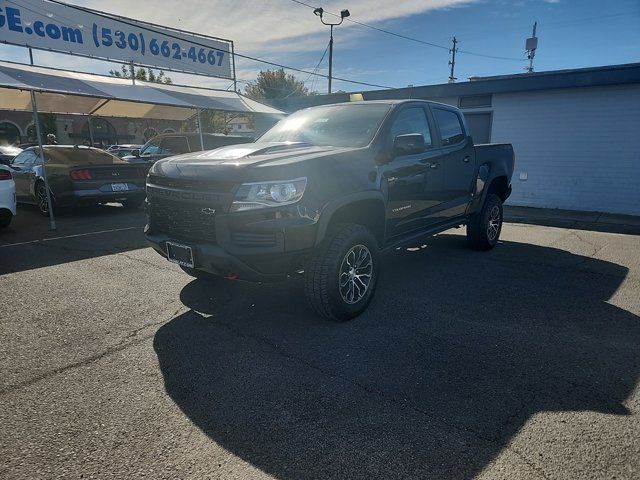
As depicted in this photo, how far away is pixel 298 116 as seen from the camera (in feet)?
16.8

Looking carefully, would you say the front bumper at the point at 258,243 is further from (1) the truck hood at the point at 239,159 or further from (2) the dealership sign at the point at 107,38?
(2) the dealership sign at the point at 107,38

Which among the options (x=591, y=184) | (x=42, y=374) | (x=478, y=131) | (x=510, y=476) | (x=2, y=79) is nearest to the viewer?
(x=510, y=476)

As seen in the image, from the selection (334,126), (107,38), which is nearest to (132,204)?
(107,38)

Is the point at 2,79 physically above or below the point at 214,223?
above

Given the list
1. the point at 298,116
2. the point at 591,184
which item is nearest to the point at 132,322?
the point at 298,116

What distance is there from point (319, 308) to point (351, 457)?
1.54 metres

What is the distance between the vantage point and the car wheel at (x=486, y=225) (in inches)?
243

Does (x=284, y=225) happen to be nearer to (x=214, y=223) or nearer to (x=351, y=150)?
(x=214, y=223)

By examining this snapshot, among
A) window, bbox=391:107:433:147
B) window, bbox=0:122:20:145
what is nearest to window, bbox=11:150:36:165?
window, bbox=391:107:433:147

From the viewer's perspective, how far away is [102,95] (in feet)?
26.8

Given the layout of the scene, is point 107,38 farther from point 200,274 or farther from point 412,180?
point 412,180

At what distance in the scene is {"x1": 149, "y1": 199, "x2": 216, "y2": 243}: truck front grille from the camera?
338cm

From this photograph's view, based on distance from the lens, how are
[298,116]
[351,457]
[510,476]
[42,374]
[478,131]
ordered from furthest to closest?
1. [478,131]
2. [298,116]
3. [42,374]
4. [351,457]
5. [510,476]

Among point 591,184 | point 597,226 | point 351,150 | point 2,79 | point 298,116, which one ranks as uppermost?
point 2,79
